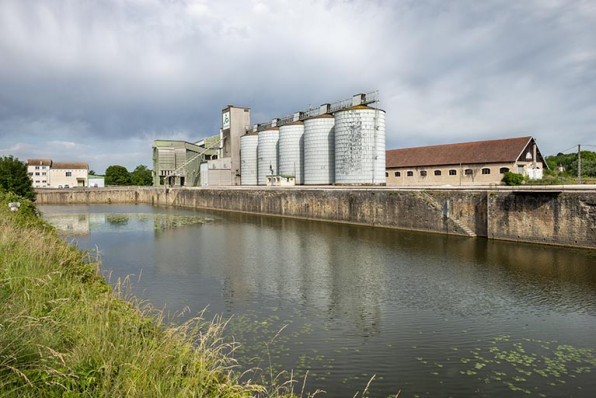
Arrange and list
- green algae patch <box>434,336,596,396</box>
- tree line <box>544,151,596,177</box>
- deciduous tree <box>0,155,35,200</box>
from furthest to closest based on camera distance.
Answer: tree line <box>544,151,596,177</box>
deciduous tree <box>0,155,35,200</box>
green algae patch <box>434,336,596,396</box>

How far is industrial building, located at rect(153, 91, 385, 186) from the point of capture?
4688 centimetres

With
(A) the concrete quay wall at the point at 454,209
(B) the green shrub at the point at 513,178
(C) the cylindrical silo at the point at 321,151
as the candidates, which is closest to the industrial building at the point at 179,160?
(A) the concrete quay wall at the point at 454,209

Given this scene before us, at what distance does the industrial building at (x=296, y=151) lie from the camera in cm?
4688

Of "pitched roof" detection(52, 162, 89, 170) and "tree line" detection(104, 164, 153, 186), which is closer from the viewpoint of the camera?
"pitched roof" detection(52, 162, 89, 170)

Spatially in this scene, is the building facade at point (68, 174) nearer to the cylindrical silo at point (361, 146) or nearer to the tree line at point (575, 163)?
the cylindrical silo at point (361, 146)

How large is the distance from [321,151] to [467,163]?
783 inches

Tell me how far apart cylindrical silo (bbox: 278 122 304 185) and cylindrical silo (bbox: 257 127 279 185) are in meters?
3.40

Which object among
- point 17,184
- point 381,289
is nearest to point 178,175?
point 17,184

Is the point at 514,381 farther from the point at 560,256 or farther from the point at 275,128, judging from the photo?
the point at 275,128

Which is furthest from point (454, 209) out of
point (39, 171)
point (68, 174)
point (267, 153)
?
point (39, 171)

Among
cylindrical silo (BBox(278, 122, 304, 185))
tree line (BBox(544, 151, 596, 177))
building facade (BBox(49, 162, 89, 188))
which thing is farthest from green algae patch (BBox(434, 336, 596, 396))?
building facade (BBox(49, 162, 89, 188))

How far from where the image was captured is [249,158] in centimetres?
6750

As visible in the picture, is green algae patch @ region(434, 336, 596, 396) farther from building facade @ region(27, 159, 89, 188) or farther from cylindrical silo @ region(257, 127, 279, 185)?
building facade @ region(27, 159, 89, 188)

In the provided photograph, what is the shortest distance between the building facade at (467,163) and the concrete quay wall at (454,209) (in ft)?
65.9
